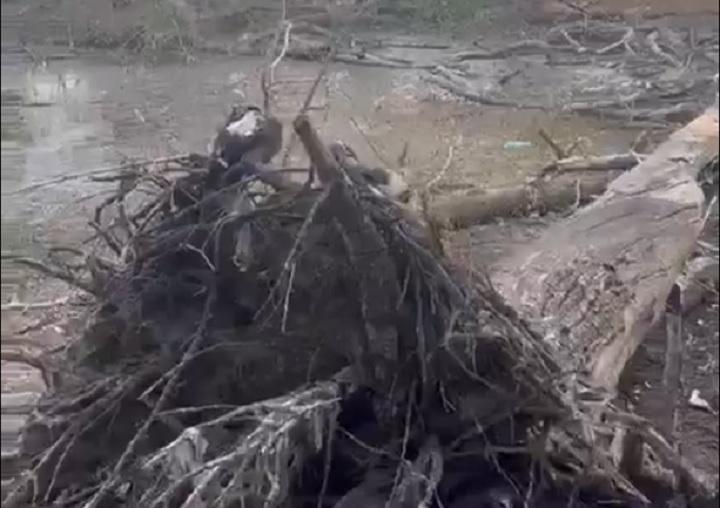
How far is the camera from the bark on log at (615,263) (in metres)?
1.03

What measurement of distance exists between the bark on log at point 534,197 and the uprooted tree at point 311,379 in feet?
1.49

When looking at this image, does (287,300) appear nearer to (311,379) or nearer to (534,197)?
(311,379)

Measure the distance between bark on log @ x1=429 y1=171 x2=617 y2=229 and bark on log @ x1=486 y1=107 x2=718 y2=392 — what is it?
44 millimetres

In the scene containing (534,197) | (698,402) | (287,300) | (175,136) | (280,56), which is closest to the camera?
(287,300)

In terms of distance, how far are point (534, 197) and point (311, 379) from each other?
0.72 meters

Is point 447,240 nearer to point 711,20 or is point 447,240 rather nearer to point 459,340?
point 459,340

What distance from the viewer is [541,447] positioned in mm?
847

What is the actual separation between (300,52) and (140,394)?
343 mm

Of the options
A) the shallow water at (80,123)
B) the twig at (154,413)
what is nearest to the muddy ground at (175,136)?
the shallow water at (80,123)

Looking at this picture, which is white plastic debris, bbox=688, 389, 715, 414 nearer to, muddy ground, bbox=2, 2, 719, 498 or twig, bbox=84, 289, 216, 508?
muddy ground, bbox=2, 2, 719, 498

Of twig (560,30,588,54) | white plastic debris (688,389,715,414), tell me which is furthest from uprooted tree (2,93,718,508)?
twig (560,30,588,54)

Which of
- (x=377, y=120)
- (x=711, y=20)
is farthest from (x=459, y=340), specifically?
(x=711, y=20)

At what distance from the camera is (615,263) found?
3.88 ft

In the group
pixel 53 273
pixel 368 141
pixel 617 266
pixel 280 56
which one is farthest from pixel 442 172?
pixel 53 273
